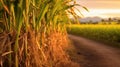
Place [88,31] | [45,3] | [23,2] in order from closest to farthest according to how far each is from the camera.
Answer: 1. [23,2]
2. [45,3]
3. [88,31]

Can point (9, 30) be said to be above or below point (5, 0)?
below

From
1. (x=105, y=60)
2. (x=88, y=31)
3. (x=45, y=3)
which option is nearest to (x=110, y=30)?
(x=88, y=31)

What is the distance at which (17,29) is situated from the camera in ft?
17.6

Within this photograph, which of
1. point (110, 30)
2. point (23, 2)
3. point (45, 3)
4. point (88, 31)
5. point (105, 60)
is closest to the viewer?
point (23, 2)

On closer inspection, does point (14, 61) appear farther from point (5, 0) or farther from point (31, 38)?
point (5, 0)

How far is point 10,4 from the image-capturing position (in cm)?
525

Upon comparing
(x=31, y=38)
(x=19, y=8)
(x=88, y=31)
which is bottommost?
(x=88, y=31)

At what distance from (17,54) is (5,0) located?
826mm

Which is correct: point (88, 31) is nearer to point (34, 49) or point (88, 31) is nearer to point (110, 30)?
point (110, 30)

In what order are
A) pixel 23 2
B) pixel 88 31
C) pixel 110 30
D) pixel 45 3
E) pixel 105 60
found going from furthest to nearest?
pixel 88 31, pixel 110 30, pixel 105 60, pixel 45 3, pixel 23 2

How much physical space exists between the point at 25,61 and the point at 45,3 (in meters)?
1.10

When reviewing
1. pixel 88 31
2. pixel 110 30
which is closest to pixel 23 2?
pixel 110 30

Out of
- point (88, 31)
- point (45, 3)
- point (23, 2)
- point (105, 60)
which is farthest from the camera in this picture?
point (88, 31)

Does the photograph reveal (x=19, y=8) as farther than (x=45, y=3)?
No
